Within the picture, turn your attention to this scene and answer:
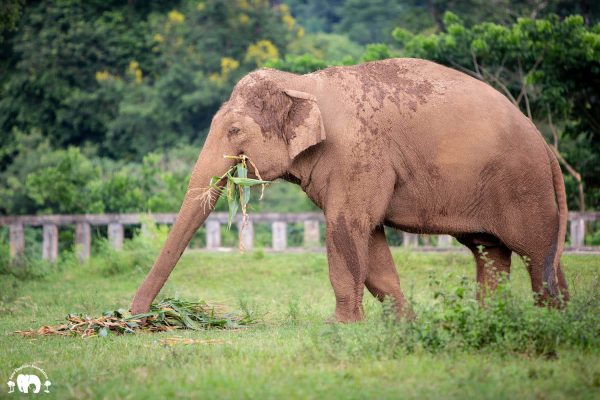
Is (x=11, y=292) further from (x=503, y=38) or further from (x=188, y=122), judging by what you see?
(x=188, y=122)

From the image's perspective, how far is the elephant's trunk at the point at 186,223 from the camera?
1175cm

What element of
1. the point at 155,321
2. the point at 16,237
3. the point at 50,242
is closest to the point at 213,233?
the point at 50,242

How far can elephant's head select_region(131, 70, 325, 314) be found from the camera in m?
11.8

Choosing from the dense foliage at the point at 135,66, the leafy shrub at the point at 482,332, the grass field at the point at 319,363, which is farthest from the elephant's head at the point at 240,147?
the dense foliage at the point at 135,66

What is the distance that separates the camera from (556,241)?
11594 mm

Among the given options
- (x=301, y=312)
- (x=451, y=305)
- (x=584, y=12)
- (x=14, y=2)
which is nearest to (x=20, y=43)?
(x=14, y=2)

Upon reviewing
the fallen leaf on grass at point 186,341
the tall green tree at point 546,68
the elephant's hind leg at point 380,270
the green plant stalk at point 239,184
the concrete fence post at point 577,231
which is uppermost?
the tall green tree at point 546,68

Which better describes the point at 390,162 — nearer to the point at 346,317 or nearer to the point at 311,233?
the point at 346,317

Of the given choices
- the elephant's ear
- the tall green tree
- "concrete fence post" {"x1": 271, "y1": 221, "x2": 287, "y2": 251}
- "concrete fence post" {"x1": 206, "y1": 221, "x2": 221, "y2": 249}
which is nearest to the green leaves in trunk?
the elephant's ear

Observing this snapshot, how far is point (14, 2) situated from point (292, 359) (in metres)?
31.6

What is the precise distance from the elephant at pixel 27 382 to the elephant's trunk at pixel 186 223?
2.86 meters

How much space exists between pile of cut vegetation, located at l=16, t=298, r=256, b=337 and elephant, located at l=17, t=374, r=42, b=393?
2.42 metres

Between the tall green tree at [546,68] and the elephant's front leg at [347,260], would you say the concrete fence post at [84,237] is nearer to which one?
the tall green tree at [546,68]

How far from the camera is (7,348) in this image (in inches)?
432
